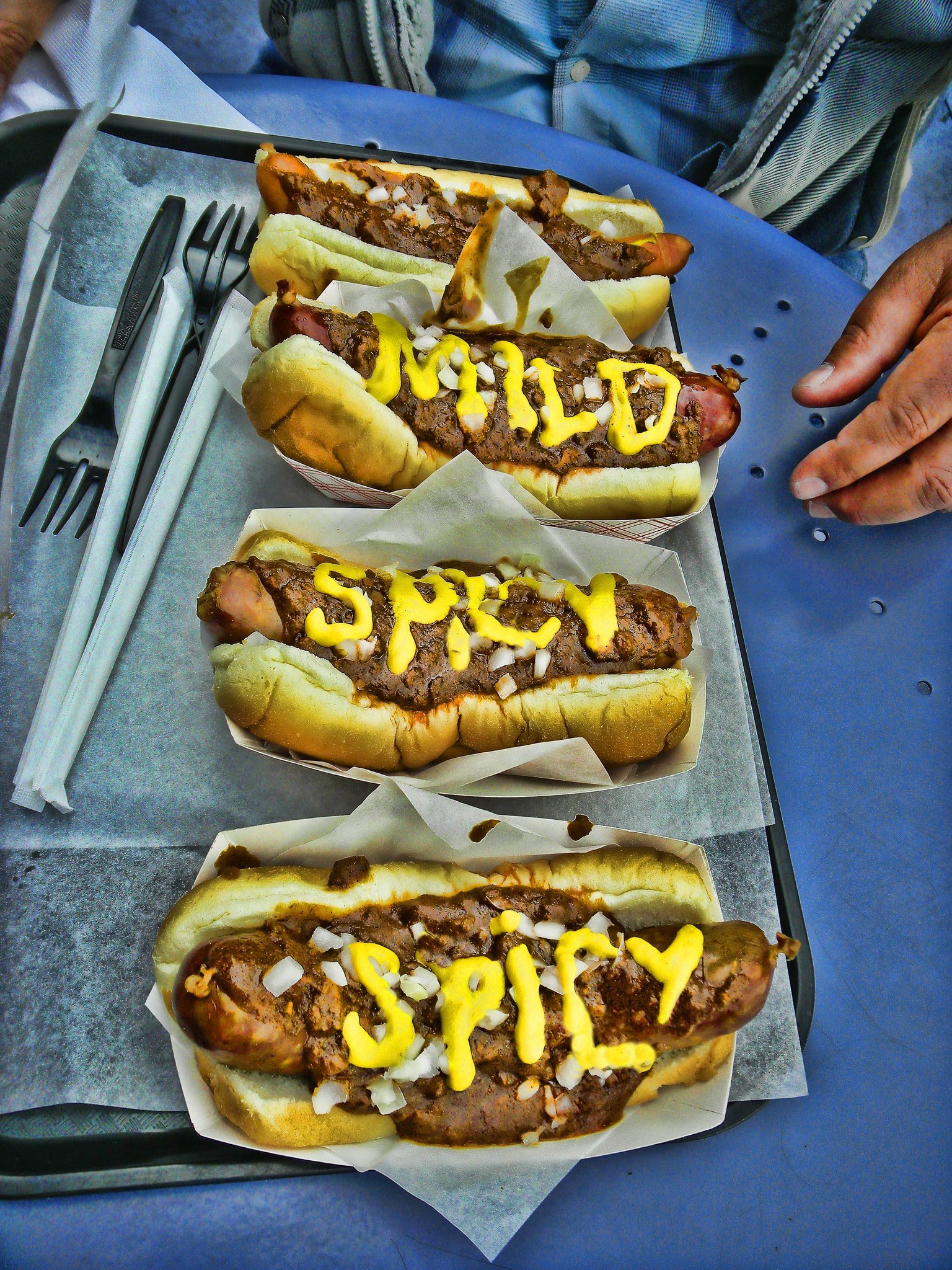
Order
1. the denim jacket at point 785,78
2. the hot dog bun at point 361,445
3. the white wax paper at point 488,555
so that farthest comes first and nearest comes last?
the denim jacket at point 785,78 < the hot dog bun at point 361,445 < the white wax paper at point 488,555

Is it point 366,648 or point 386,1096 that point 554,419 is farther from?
point 386,1096

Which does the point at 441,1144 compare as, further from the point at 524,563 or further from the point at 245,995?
the point at 524,563

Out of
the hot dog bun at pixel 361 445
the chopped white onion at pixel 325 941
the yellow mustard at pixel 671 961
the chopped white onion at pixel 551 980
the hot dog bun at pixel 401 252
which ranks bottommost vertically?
the chopped white onion at pixel 325 941

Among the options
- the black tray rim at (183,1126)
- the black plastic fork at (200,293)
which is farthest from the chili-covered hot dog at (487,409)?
the black tray rim at (183,1126)

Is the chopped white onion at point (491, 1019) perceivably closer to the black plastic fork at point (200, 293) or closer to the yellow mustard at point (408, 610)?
the yellow mustard at point (408, 610)

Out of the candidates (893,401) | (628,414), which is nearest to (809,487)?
(893,401)

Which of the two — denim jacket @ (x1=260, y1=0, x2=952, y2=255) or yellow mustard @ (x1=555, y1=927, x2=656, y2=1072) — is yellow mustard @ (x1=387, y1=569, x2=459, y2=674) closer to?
yellow mustard @ (x1=555, y1=927, x2=656, y2=1072)
